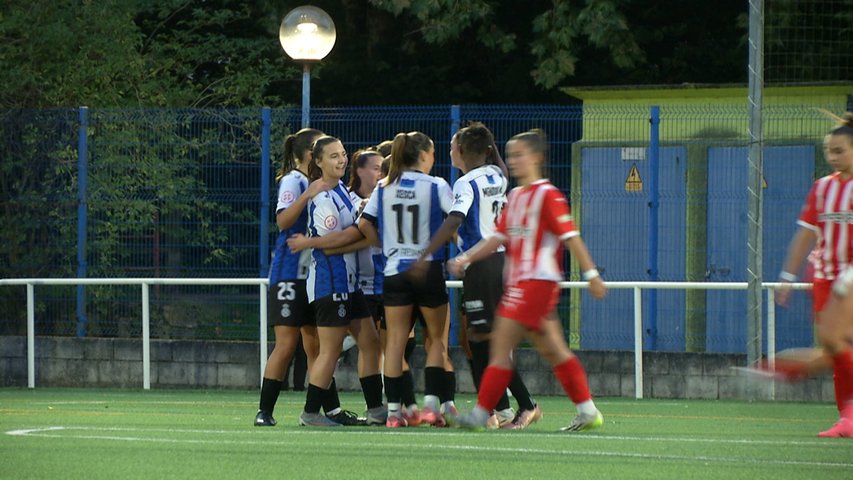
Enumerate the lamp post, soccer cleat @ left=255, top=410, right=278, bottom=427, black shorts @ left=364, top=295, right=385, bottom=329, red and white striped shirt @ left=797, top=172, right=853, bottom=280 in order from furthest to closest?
1. the lamp post
2. black shorts @ left=364, top=295, right=385, bottom=329
3. soccer cleat @ left=255, top=410, right=278, bottom=427
4. red and white striped shirt @ left=797, top=172, right=853, bottom=280

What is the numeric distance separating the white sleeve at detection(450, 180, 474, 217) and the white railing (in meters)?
5.33

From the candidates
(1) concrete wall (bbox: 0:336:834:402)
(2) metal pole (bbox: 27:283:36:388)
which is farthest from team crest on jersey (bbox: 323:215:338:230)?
(2) metal pole (bbox: 27:283:36:388)

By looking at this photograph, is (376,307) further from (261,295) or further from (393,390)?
(261,295)

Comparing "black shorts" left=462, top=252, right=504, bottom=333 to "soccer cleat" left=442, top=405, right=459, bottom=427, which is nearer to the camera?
"black shorts" left=462, top=252, right=504, bottom=333

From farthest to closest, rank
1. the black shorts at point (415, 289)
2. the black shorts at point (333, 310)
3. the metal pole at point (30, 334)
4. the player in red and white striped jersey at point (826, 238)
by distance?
the metal pole at point (30, 334) < the black shorts at point (415, 289) < the black shorts at point (333, 310) < the player in red and white striped jersey at point (826, 238)

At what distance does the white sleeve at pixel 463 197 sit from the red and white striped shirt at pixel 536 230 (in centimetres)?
106

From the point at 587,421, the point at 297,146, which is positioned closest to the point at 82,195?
the point at 297,146

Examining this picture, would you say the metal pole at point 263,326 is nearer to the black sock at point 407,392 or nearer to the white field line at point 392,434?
the black sock at point 407,392

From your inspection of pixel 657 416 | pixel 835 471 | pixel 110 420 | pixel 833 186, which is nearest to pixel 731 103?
pixel 657 416

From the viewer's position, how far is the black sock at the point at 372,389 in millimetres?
11898

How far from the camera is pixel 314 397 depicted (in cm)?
1151

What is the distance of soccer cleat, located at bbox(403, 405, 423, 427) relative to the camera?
11.8m

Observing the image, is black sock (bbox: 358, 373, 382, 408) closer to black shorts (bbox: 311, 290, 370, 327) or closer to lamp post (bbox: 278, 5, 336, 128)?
black shorts (bbox: 311, 290, 370, 327)

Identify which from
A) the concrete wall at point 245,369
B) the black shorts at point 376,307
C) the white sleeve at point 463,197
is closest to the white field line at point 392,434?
the white sleeve at point 463,197
